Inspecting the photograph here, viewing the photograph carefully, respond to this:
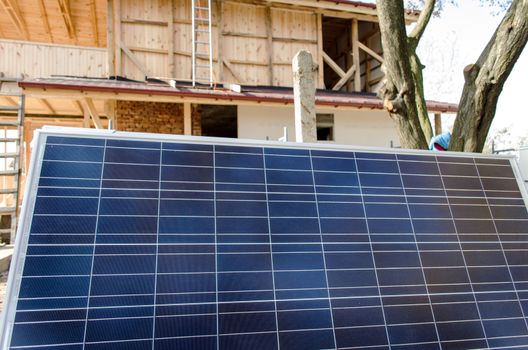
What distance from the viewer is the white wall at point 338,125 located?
1103cm

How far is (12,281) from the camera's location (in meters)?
1.68

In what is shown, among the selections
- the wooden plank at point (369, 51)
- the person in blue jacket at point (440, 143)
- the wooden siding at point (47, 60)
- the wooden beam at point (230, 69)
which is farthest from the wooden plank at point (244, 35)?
the person in blue jacket at point (440, 143)

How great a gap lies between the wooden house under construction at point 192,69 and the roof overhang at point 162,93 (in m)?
0.03

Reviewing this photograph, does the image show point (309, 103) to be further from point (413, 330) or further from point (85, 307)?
point (85, 307)

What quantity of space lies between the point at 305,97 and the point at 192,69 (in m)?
7.16

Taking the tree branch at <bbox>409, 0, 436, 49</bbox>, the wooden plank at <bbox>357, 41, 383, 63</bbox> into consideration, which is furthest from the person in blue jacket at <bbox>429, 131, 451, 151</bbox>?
the wooden plank at <bbox>357, 41, 383, 63</bbox>

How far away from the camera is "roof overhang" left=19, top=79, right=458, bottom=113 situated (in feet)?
29.3

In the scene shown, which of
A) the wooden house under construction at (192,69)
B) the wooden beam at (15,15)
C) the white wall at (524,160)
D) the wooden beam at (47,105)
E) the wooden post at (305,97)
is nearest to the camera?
the wooden post at (305,97)

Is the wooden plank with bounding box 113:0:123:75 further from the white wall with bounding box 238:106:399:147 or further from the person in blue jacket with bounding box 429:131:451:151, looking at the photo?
the person in blue jacket with bounding box 429:131:451:151

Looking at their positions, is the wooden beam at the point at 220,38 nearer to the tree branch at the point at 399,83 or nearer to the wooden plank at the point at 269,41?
the wooden plank at the point at 269,41

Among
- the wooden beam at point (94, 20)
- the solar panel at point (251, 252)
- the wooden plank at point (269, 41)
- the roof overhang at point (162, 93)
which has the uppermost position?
the wooden beam at point (94, 20)

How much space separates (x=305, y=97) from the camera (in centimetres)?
423

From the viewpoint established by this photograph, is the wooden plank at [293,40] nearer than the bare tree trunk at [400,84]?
No

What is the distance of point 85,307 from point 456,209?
2.11 m
